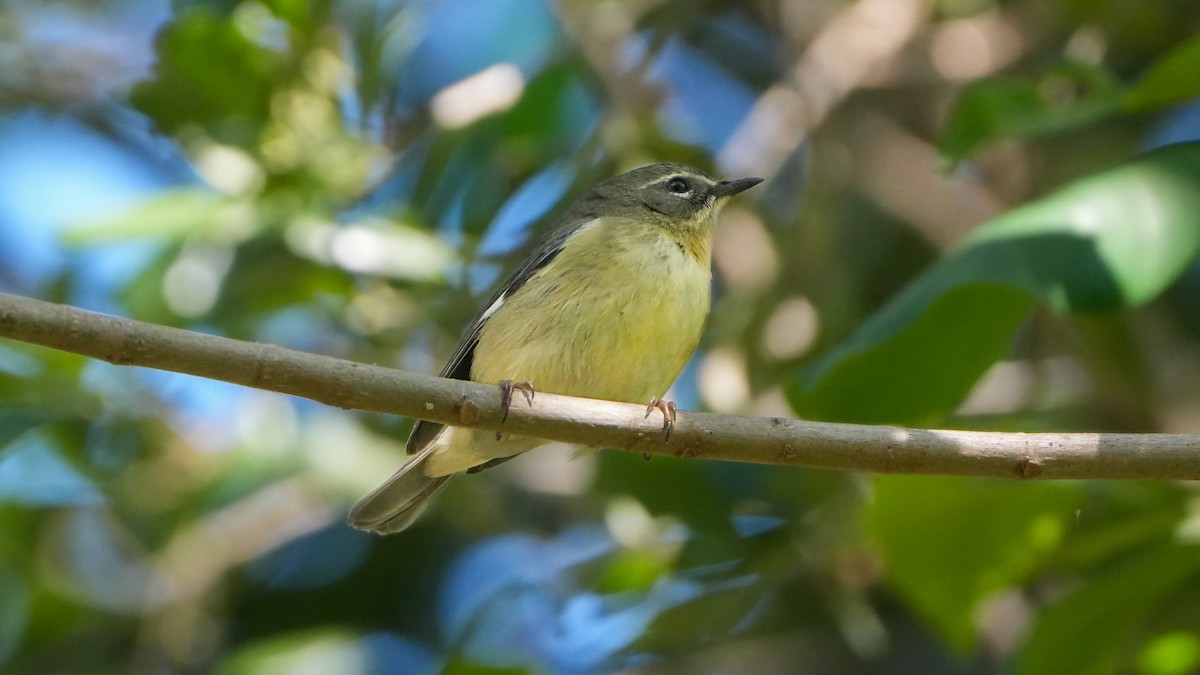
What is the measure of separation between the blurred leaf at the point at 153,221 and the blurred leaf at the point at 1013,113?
2758 millimetres

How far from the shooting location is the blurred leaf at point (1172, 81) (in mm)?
3523

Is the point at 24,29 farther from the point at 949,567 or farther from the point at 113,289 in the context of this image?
the point at 949,567

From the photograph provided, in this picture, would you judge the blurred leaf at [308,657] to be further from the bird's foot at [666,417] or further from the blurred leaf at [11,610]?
the bird's foot at [666,417]

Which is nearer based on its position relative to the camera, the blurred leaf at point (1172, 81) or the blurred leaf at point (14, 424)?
the blurred leaf at point (1172, 81)

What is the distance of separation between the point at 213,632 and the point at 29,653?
0.81 meters

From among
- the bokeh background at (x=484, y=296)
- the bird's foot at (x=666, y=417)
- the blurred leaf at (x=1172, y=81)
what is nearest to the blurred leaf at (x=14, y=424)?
the bokeh background at (x=484, y=296)

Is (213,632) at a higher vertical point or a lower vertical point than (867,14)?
lower

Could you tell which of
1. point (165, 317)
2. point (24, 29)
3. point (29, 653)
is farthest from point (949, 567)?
point (24, 29)

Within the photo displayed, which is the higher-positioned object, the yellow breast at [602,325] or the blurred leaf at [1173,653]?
the yellow breast at [602,325]

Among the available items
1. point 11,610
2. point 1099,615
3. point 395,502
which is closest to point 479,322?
point 395,502

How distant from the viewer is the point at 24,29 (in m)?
6.39

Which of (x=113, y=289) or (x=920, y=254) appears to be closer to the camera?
(x=113, y=289)

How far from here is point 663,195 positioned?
5164mm

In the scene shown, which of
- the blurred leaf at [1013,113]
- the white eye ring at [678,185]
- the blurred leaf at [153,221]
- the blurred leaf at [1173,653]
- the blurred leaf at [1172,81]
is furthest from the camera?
the white eye ring at [678,185]
